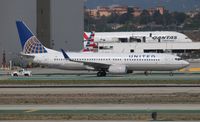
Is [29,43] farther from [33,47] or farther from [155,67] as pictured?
[155,67]

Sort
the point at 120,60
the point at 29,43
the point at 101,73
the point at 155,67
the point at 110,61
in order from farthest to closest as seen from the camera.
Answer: the point at 29,43
the point at 110,61
the point at 120,60
the point at 101,73
the point at 155,67

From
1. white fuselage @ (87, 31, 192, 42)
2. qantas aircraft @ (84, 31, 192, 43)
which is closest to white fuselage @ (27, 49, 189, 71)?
qantas aircraft @ (84, 31, 192, 43)

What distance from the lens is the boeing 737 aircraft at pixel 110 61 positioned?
67.2m

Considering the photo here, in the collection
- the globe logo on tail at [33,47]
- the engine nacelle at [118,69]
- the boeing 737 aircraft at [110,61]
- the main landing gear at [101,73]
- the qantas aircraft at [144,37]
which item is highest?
the qantas aircraft at [144,37]

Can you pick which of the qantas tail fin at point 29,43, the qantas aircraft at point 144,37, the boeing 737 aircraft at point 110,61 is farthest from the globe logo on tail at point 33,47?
the qantas aircraft at point 144,37

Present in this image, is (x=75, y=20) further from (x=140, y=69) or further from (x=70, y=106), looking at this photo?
(x=70, y=106)

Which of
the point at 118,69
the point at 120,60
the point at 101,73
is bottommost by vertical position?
the point at 101,73

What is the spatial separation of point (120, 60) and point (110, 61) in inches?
47.6

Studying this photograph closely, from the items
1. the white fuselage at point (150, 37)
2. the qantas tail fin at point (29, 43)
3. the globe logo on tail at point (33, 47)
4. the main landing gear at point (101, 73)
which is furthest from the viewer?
the white fuselage at point (150, 37)

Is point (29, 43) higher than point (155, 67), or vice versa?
point (29, 43)

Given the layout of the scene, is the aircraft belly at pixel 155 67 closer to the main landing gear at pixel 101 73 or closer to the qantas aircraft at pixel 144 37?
the main landing gear at pixel 101 73

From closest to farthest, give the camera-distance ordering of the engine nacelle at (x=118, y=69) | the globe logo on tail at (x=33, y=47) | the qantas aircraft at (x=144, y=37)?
the engine nacelle at (x=118, y=69)
the globe logo on tail at (x=33, y=47)
the qantas aircraft at (x=144, y=37)

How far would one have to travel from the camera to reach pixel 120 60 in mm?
68375

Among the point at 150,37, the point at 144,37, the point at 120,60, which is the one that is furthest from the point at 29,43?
the point at 150,37
